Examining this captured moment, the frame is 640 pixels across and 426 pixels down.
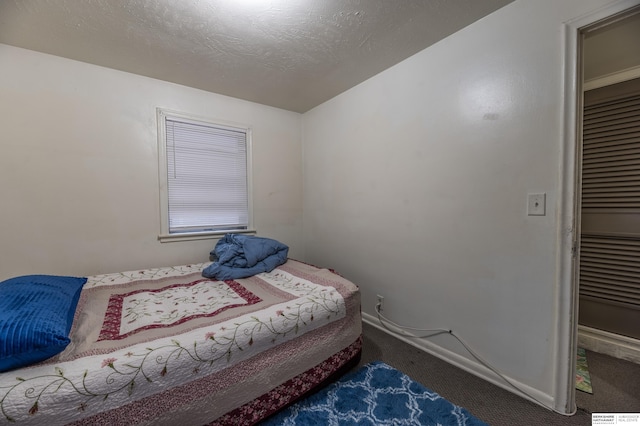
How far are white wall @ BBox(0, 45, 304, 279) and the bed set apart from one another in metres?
0.37

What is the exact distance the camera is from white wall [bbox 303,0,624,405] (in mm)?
1428

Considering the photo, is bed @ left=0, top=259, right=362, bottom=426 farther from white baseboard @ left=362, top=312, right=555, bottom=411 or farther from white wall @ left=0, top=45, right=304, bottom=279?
white baseboard @ left=362, top=312, right=555, bottom=411

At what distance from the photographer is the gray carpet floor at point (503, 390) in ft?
4.54

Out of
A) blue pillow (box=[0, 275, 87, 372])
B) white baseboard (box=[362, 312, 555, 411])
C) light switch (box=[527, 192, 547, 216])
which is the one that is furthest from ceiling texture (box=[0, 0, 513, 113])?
white baseboard (box=[362, 312, 555, 411])

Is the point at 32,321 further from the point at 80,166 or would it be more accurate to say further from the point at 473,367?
the point at 473,367

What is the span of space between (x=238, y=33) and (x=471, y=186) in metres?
1.89

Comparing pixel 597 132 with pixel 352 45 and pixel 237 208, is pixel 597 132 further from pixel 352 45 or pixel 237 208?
pixel 237 208

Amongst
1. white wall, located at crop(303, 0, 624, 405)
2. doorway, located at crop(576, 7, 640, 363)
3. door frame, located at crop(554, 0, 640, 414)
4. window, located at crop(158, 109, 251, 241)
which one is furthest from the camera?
window, located at crop(158, 109, 251, 241)

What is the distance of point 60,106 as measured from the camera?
1971mm

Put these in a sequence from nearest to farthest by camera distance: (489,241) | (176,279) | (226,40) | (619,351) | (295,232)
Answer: (489,241), (226,40), (619,351), (176,279), (295,232)

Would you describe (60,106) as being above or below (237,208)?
above

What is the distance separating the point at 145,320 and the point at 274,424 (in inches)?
35.6

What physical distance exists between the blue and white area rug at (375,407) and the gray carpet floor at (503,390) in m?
0.10

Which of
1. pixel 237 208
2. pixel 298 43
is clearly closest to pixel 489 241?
pixel 298 43
